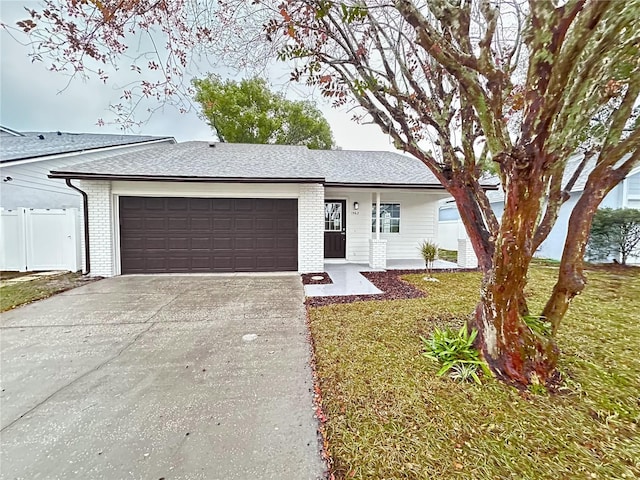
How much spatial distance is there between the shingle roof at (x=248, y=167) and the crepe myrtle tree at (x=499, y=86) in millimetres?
4159

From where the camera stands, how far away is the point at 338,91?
459 centimetres

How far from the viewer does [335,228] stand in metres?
10.2

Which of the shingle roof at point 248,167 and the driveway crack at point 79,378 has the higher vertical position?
the shingle roof at point 248,167

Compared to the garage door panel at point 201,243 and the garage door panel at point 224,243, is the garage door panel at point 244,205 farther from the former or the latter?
the garage door panel at point 201,243

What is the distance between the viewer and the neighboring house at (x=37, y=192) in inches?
325

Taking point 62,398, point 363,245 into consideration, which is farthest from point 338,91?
point 363,245

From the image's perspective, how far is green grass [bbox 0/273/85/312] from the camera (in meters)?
5.48

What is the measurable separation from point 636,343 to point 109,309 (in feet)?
25.0

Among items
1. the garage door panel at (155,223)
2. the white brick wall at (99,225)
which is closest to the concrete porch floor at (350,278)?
the garage door panel at (155,223)

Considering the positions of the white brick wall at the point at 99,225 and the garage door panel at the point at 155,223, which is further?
the garage door panel at the point at 155,223

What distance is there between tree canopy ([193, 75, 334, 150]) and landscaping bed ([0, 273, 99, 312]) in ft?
43.6

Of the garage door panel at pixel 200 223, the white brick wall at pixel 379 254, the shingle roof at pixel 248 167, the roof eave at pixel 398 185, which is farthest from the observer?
the white brick wall at pixel 379 254

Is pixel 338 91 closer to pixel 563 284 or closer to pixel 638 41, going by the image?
pixel 638 41

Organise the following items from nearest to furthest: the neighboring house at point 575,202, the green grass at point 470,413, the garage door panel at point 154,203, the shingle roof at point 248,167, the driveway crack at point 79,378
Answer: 1. the green grass at point 470,413
2. the driveway crack at point 79,378
3. the shingle roof at point 248,167
4. the garage door panel at point 154,203
5. the neighboring house at point 575,202
